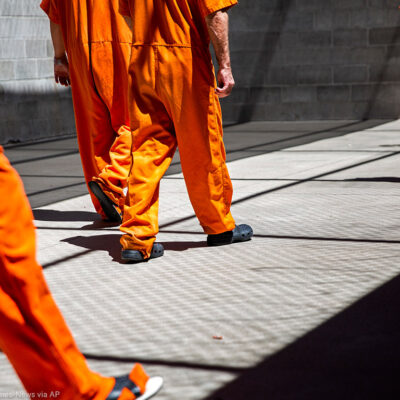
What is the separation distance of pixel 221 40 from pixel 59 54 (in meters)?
1.36

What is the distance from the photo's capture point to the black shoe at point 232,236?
4.11 meters

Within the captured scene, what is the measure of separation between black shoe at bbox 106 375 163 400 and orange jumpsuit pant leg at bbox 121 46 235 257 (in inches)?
62.7

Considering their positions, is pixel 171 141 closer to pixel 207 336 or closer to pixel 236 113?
pixel 207 336

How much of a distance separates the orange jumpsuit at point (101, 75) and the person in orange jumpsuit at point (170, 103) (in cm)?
67

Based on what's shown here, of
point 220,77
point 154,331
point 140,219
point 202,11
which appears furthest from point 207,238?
point 154,331

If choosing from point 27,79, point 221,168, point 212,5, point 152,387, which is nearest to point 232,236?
point 221,168

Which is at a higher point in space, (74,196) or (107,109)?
(107,109)

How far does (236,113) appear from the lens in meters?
12.6

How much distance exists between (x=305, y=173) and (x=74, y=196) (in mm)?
1879

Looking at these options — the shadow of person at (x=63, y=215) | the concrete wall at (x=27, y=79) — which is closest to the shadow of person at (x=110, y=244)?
the shadow of person at (x=63, y=215)

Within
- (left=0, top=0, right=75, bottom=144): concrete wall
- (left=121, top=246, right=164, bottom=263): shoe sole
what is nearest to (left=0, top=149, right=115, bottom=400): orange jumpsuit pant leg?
(left=121, top=246, right=164, bottom=263): shoe sole

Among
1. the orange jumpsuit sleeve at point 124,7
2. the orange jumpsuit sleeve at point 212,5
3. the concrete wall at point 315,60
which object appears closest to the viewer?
the orange jumpsuit sleeve at point 212,5

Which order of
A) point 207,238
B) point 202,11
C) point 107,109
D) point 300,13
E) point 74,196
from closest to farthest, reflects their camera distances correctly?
point 202,11
point 207,238
point 107,109
point 74,196
point 300,13

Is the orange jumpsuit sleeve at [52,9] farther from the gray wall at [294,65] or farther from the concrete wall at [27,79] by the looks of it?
the gray wall at [294,65]
